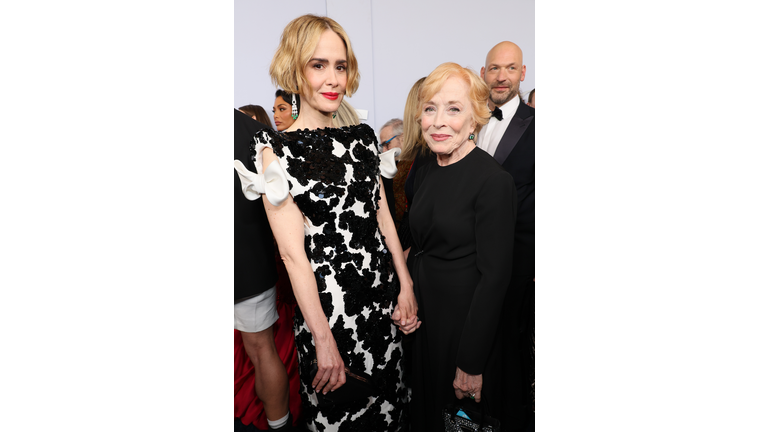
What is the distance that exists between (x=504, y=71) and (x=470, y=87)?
303 mm

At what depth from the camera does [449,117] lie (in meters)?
1.59

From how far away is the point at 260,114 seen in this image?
181 cm

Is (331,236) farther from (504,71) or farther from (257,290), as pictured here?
(504,71)

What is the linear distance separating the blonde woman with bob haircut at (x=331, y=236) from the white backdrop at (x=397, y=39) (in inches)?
6.8

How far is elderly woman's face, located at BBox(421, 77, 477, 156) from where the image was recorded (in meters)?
1.59

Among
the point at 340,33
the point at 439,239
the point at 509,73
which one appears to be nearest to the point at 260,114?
the point at 340,33

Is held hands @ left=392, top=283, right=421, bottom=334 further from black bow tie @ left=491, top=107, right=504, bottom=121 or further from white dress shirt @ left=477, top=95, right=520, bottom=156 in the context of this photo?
black bow tie @ left=491, top=107, right=504, bottom=121

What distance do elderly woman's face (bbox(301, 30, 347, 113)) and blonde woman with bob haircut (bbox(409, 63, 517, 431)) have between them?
0.37 meters

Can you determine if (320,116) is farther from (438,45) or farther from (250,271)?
(250,271)

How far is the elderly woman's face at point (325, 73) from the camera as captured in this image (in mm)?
1499

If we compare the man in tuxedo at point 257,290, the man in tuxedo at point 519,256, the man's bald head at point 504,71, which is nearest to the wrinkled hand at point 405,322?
the man in tuxedo at point 519,256

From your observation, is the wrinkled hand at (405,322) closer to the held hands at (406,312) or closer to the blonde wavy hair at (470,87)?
the held hands at (406,312)

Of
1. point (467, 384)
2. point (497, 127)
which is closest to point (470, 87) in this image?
point (497, 127)

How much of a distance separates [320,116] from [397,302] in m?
0.87
